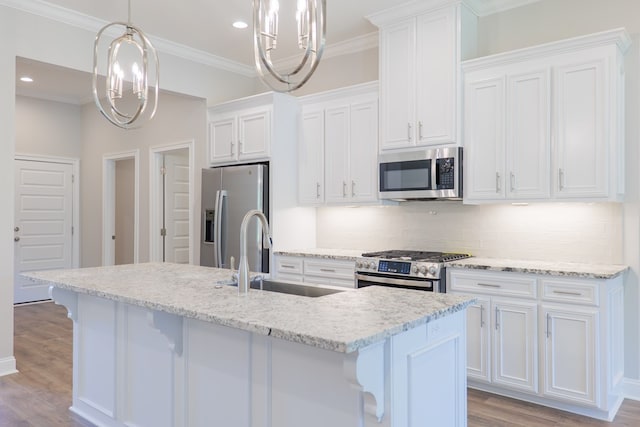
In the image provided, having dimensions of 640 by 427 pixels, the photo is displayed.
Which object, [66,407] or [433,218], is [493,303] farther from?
[66,407]

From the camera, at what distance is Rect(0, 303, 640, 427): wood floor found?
9.49 feet

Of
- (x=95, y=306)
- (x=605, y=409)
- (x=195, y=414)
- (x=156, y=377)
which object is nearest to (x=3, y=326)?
(x=95, y=306)

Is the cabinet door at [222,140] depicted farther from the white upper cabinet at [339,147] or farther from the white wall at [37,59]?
the white upper cabinet at [339,147]

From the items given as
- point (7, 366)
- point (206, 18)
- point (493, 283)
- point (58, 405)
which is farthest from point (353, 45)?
point (7, 366)

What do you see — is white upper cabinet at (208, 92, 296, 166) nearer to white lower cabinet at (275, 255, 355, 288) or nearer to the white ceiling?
the white ceiling

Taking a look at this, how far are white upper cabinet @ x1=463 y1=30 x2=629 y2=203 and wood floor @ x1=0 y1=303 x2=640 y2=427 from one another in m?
1.39

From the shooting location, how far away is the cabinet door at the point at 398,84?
3889 mm

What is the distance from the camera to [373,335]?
1.43 meters

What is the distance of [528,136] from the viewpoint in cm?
332

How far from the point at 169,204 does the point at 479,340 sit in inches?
169

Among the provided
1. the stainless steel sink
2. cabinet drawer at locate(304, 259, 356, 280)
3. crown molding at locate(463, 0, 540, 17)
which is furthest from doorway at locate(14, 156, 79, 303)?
crown molding at locate(463, 0, 540, 17)

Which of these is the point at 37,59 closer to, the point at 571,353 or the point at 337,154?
the point at 337,154

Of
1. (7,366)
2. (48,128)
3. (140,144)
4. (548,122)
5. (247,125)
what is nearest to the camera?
(548,122)

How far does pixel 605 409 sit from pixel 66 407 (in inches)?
134
